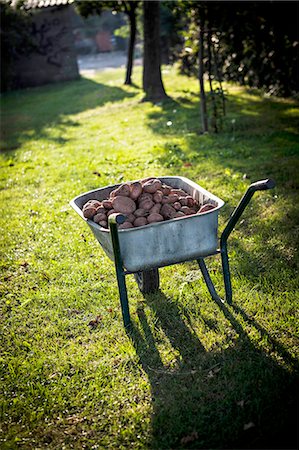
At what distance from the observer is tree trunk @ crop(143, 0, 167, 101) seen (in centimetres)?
1307

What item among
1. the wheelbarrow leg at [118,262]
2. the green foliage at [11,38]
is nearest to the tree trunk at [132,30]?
the green foliage at [11,38]

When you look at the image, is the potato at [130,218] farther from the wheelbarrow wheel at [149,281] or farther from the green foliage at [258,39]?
the green foliage at [258,39]

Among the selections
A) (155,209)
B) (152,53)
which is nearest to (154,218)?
(155,209)

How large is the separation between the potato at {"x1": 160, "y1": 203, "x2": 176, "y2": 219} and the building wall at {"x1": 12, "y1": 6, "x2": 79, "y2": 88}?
64.4 feet

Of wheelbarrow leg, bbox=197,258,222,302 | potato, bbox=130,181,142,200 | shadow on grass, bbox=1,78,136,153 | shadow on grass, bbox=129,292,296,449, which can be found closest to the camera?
shadow on grass, bbox=129,292,296,449

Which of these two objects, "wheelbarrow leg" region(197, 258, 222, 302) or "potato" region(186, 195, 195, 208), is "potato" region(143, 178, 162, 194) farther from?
"wheelbarrow leg" region(197, 258, 222, 302)

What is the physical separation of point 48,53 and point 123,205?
20.0 metres

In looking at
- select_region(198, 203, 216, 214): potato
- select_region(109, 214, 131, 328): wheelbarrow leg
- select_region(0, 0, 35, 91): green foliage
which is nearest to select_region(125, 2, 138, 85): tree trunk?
select_region(0, 0, 35, 91): green foliage

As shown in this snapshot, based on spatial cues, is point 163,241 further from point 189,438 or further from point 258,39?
point 258,39

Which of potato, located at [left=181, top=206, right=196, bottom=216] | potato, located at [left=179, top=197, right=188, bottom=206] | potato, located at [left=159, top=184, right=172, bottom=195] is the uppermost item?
potato, located at [left=159, top=184, right=172, bottom=195]

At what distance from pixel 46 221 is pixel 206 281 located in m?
2.66

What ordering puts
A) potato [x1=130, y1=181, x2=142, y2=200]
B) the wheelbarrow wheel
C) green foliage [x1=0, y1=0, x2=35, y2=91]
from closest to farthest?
potato [x1=130, y1=181, x2=142, y2=200] < the wheelbarrow wheel < green foliage [x1=0, y1=0, x2=35, y2=91]

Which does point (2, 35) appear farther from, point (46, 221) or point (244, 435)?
point (244, 435)

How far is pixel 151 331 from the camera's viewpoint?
3.91 m
